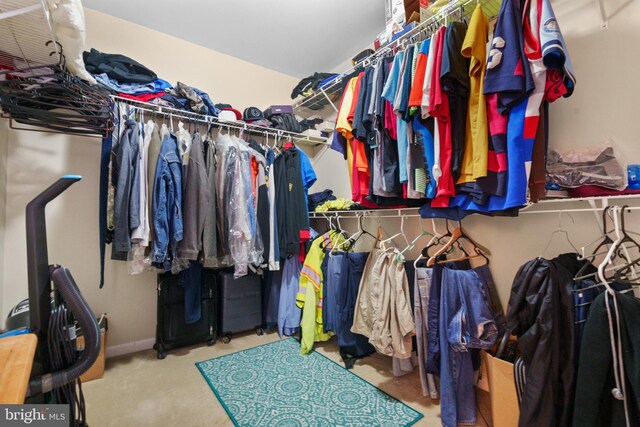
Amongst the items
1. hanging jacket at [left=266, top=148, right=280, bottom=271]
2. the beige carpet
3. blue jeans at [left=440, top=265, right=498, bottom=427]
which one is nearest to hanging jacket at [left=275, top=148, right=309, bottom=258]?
hanging jacket at [left=266, top=148, right=280, bottom=271]

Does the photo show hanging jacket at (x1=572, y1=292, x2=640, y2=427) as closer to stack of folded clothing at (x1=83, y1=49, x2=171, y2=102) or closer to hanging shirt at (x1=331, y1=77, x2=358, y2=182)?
hanging shirt at (x1=331, y1=77, x2=358, y2=182)

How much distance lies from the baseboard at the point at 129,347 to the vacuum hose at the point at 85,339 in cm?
189

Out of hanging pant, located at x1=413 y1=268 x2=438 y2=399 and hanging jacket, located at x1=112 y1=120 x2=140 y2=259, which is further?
hanging jacket, located at x1=112 y1=120 x2=140 y2=259

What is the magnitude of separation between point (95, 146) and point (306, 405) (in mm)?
2493

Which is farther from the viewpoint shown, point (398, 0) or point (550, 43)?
point (398, 0)

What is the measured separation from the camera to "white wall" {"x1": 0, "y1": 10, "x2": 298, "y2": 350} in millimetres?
1845

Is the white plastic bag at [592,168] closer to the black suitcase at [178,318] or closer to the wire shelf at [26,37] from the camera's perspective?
the wire shelf at [26,37]

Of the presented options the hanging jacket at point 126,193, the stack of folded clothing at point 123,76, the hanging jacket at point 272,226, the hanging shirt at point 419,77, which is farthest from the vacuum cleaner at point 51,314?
the stack of folded clothing at point 123,76

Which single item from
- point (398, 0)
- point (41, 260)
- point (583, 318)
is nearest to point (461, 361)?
point (583, 318)

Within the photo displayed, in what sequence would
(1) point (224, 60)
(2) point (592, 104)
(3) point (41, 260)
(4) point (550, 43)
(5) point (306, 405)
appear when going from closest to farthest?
(3) point (41, 260) → (4) point (550, 43) → (2) point (592, 104) → (5) point (306, 405) → (1) point (224, 60)

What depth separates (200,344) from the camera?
7.52 ft

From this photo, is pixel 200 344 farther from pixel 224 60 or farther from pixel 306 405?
pixel 224 60

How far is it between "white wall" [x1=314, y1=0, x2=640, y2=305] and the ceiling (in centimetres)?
144

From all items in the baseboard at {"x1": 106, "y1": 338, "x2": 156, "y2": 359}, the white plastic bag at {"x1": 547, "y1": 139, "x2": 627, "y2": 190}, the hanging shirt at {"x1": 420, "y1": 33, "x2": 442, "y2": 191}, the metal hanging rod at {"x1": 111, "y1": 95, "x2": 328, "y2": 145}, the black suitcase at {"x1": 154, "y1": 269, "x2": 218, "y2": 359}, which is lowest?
the baseboard at {"x1": 106, "y1": 338, "x2": 156, "y2": 359}
